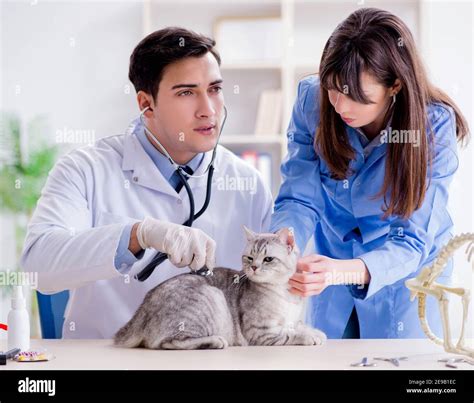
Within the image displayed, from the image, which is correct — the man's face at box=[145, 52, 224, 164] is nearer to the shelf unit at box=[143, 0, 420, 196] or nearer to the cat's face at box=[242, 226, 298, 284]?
the cat's face at box=[242, 226, 298, 284]

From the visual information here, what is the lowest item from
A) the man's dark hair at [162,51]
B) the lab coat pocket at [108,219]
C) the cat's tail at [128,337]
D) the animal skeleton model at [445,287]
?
the cat's tail at [128,337]

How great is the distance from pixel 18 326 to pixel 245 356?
0.39 meters

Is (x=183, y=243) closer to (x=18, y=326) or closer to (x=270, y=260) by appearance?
(x=270, y=260)

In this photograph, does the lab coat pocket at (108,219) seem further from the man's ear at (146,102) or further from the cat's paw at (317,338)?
the cat's paw at (317,338)

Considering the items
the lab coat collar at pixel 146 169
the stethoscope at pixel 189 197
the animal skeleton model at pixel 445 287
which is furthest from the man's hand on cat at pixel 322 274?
the lab coat collar at pixel 146 169

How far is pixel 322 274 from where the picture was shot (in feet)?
4.16

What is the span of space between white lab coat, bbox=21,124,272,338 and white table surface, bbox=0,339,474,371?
29 centimetres

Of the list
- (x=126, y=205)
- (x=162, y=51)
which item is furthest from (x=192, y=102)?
(x=126, y=205)

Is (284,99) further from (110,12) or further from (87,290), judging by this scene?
(87,290)

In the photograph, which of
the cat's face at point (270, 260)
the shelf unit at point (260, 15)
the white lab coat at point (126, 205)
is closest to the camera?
the cat's face at point (270, 260)

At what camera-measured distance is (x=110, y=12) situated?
2705 mm

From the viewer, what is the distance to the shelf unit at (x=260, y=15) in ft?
8.65

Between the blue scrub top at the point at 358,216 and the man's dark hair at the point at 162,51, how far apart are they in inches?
9.6

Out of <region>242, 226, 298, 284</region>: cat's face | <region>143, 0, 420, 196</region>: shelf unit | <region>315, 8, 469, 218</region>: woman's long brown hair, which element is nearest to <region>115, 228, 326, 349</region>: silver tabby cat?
<region>242, 226, 298, 284</region>: cat's face
